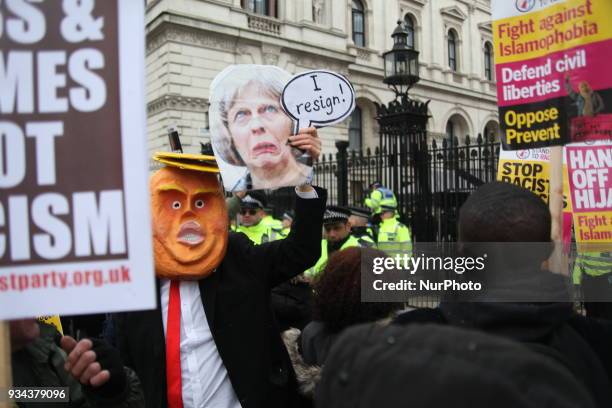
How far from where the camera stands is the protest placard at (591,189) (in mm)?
2369

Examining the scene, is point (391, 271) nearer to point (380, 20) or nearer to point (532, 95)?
point (532, 95)

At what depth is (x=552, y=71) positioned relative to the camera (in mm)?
2277

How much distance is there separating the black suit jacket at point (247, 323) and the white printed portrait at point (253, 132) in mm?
179

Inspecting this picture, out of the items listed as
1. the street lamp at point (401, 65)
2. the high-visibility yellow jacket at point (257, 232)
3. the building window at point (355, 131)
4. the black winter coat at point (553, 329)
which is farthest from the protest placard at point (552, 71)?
the building window at point (355, 131)

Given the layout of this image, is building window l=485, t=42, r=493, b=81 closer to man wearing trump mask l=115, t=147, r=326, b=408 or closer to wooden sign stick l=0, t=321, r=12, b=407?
man wearing trump mask l=115, t=147, r=326, b=408

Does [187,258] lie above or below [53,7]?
below

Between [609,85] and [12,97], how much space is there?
2147 millimetres

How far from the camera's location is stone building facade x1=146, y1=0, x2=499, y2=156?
18.5m

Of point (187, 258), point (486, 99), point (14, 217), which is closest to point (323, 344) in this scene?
point (187, 258)

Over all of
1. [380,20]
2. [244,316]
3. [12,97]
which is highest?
[380,20]

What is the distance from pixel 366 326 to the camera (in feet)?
3.06

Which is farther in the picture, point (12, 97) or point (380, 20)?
point (380, 20)

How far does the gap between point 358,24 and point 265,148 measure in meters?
25.8

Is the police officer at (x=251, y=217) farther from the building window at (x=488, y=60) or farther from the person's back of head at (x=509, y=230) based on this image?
the building window at (x=488, y=60)
